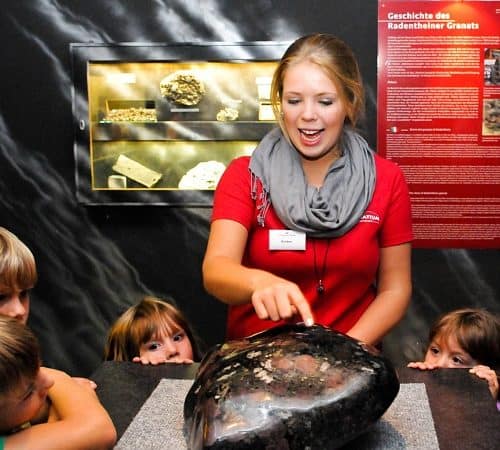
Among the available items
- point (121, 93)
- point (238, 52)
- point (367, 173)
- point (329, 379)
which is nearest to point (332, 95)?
point (367, 173)

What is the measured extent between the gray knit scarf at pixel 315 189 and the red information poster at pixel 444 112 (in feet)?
4.99

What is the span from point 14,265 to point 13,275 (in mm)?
20

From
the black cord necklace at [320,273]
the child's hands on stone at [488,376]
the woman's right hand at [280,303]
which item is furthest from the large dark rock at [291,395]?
the black cord necklace at [320,273]

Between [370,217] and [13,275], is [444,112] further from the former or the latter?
[13,275]

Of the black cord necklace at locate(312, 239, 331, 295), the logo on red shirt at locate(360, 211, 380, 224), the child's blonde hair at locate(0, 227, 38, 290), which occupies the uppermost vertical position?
the logo on red shirt at locate(360, 211, 380, 224)

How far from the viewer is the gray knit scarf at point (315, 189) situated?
1908 millimetres

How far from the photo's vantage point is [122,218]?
3.67 meters

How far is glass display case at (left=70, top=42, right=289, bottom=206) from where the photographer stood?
11.3 feet

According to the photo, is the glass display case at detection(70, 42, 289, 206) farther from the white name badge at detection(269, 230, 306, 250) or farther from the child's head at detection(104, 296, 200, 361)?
the white name badge at detection(269, 230, 306, 250)

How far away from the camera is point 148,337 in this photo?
2328 mm

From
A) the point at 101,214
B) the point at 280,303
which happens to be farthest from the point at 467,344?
the point at 101,214

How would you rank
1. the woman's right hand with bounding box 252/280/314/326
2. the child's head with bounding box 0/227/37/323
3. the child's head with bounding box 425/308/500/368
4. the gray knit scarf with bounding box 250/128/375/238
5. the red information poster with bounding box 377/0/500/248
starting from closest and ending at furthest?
the woman's right hand with bounding box 252/280/314/326, the child's head with bounding box 0/227/37/323, the gray knit scarf with bounding box 250/128/375/238, the child's head with bounding box 425/308/500/368, the red information poster with bounding box 377/0/500/248

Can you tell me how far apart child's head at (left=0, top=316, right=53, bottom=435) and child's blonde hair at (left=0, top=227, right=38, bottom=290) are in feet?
1.42

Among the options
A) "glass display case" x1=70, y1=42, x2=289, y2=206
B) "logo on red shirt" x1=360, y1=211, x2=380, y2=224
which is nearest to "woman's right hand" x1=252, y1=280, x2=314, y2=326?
"logo on red shirt" x1=360, y1=211, x2=380, y2=224
